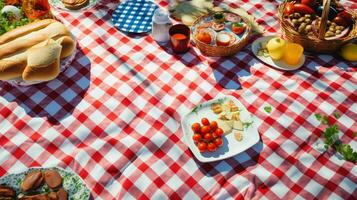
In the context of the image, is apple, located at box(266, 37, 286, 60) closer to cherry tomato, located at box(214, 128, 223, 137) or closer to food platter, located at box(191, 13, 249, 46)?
food platter, located at box(191, 13, 249, 46)

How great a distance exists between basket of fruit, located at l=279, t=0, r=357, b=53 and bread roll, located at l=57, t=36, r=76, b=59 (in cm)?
151

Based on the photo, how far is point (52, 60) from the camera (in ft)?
8.34

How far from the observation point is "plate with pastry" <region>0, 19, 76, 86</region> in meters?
2.50

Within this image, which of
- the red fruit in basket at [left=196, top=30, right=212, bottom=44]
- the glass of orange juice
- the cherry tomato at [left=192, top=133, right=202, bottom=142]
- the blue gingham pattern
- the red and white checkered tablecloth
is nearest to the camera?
the red and white checkered tablecloth

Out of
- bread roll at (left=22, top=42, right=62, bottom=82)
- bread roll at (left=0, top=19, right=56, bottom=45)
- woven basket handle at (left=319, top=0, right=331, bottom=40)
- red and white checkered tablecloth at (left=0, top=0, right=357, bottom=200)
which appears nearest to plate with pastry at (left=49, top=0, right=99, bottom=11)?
red and white checkered tablecloth at (left=0, top=0, right=357, bottom=200)

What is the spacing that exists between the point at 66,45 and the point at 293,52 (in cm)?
155

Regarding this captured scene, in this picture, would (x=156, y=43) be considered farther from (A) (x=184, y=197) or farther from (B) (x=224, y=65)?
(A) (x=184, y=197)

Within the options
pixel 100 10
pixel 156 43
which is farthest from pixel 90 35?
pixel 156 43

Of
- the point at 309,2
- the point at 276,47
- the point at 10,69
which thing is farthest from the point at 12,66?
the point at 309,2

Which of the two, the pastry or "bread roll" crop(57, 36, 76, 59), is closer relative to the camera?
"bread roll" crop(57, 36, 76, 59)

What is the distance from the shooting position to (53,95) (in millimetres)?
2654

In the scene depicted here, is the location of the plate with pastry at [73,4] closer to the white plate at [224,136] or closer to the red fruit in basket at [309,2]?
the white plate at [224,136]

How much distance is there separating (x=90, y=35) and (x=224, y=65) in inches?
41.6

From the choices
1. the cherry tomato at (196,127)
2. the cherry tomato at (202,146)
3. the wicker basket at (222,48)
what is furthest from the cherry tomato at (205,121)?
the wicker basket at (222,48)
